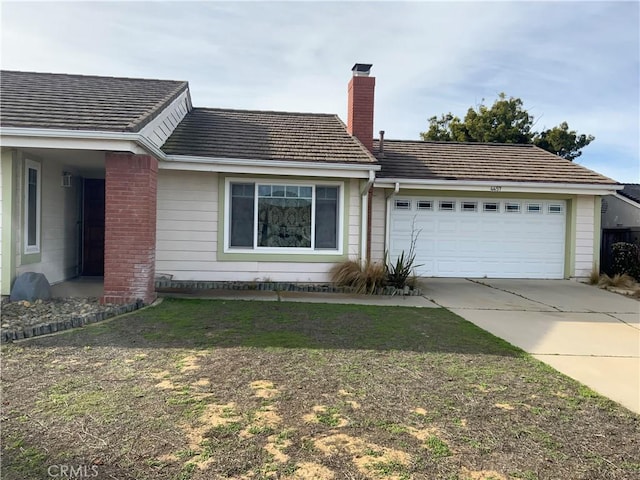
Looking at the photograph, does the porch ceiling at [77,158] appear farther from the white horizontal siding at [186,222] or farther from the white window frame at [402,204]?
the white window frame at [402,204]

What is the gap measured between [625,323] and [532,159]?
7528mm

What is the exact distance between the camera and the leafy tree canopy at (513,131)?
27.6 meters

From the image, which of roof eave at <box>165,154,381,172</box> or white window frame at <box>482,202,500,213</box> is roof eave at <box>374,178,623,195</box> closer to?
white window frame at <box>482,202,500,213</box>

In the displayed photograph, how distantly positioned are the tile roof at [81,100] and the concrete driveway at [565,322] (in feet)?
22.7

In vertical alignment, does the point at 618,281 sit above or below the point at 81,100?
below

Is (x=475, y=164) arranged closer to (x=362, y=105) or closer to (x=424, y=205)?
(x=424, y=205)

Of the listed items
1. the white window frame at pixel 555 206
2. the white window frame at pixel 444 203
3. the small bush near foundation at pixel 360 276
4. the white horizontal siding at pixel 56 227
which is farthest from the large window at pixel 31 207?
the white window frame at pixel 555 206

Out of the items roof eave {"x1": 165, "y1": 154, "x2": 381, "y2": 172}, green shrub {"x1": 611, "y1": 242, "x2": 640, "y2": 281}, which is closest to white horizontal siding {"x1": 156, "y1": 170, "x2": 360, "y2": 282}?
roof eave {"x1": 165, "y1": 154, "x2": 381, "y2": 172}

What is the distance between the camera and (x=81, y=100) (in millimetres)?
9461

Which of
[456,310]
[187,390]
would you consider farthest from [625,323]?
[187,390]

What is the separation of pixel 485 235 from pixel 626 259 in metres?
4.09

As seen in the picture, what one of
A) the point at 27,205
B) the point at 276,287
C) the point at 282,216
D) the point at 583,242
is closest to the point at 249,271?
the point at 276,287

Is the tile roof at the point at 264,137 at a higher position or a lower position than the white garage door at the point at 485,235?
higher

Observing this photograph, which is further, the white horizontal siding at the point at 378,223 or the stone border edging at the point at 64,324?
the white horizontal siding at the point at 378,223
